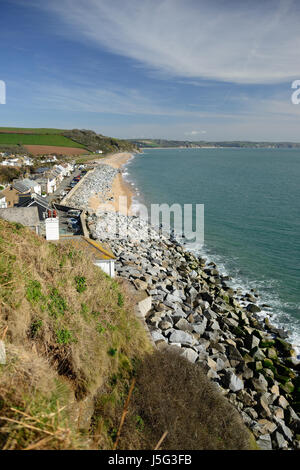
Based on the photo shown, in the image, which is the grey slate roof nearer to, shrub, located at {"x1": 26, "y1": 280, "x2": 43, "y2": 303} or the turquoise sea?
shrub, located at {"x1": 26, "y1": 280, "x2": 43, "y2": 303}

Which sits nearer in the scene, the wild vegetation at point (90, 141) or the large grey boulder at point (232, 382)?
the large grey boulder at point (232, 382)

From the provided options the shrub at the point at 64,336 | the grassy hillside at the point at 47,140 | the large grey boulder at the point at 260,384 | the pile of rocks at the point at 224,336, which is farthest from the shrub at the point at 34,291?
the grassy hillside at the point at 47,140

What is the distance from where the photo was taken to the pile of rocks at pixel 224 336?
8.87m

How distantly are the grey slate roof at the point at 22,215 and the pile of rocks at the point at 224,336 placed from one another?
5616 mm

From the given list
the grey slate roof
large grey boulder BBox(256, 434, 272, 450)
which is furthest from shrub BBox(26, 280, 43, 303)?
the grey slate roof

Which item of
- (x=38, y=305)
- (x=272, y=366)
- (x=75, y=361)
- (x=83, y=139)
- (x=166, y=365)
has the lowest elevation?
(x=272, y=366)

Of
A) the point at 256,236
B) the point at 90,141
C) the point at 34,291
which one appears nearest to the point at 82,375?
the point at 34,291

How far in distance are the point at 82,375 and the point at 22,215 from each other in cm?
1332

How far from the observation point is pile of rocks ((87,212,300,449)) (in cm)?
887

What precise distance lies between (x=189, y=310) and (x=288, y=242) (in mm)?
17904

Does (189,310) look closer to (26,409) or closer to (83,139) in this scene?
(26,409)

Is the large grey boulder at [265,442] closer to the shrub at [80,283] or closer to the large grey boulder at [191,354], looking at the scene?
the large grey boulder at [191,354]

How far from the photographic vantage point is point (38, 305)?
6367 millimetres
